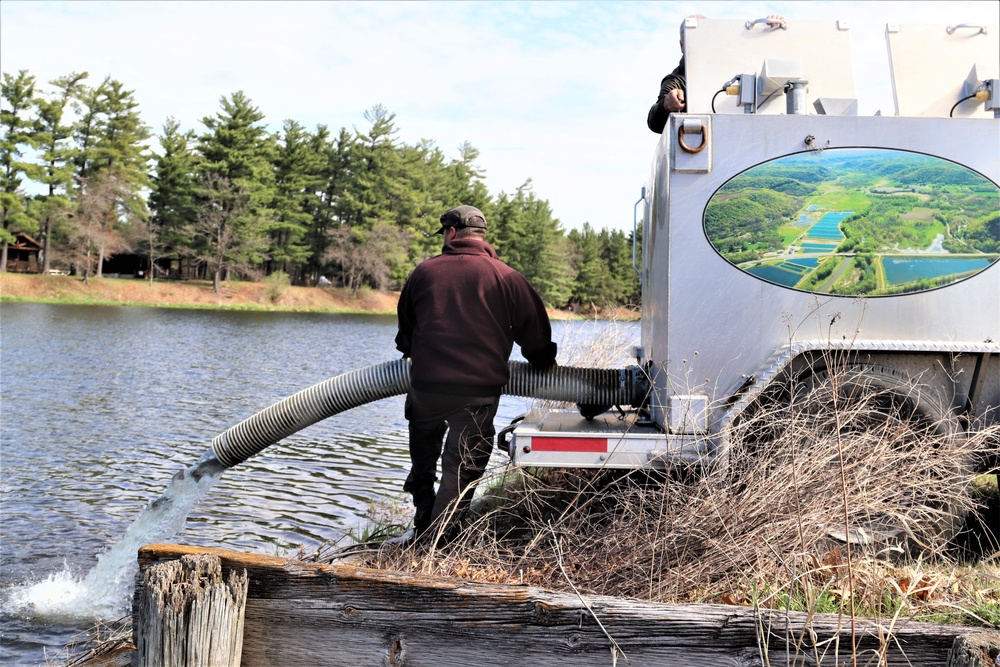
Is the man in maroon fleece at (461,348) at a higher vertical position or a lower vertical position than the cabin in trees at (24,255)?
lower

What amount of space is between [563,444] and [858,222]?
2.19 metres

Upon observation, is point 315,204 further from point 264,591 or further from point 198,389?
point 264,591

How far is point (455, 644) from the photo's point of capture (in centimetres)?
294

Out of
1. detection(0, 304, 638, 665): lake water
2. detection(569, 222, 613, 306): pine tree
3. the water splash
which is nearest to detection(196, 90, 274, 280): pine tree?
detection(569, 222, 613, 306): pine tree

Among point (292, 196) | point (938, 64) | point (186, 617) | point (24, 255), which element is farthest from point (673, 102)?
point (24, 255)

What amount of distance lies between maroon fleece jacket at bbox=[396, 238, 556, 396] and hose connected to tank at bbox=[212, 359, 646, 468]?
20.5 inches

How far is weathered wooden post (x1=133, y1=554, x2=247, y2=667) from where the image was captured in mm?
2922

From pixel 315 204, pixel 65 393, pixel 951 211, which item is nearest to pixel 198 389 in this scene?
pixel 65 393

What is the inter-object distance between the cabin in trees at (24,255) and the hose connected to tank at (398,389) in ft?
203

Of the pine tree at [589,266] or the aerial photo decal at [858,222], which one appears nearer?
the aerial photo decal at [858,222]

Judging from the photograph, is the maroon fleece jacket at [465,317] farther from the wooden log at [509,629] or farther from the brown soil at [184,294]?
the brown soil at [184,294]

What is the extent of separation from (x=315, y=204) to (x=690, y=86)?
70.0m

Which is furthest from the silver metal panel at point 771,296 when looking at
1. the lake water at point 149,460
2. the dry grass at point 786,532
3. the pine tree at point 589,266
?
the pine tree at point 589,266

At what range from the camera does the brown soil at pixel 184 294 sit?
55.0m
